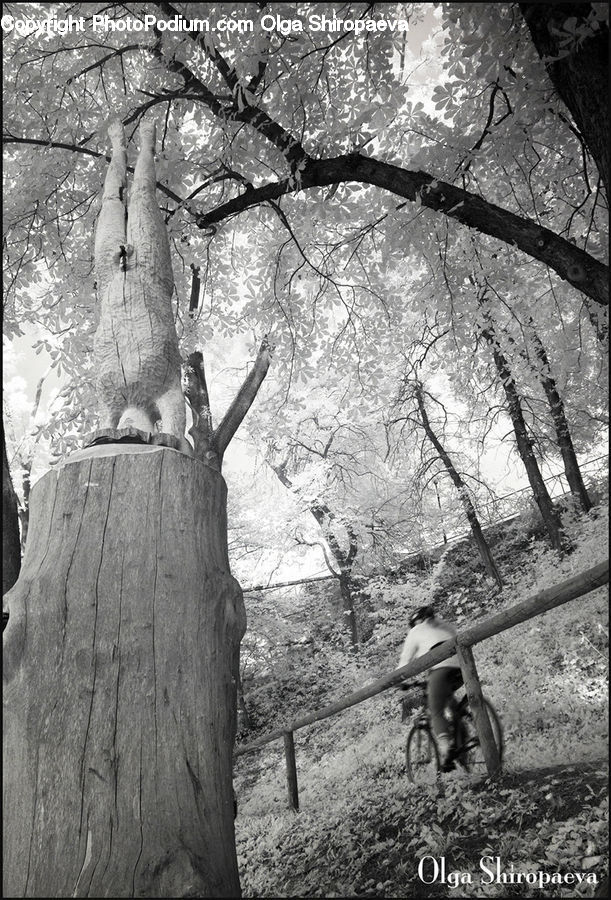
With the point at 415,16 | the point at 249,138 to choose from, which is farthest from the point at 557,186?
the point at 249,138

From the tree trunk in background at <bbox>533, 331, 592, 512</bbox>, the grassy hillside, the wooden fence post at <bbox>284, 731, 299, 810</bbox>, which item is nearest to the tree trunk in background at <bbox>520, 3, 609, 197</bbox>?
the grassy hillside

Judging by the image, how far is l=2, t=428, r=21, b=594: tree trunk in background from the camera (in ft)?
10.9

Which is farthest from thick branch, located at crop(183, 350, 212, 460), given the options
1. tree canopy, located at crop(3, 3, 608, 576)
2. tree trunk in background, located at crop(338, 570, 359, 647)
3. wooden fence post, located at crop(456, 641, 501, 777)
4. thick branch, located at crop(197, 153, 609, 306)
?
tree trunk in background, located at crop(338, 570, 359, 647)

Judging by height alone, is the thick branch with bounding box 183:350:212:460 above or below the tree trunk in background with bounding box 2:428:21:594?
above

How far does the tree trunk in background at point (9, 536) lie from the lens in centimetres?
332

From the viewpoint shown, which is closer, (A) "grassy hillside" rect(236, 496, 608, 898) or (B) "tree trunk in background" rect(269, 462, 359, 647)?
(A) "grassy hillside" rect(236, 496, 608, 898)

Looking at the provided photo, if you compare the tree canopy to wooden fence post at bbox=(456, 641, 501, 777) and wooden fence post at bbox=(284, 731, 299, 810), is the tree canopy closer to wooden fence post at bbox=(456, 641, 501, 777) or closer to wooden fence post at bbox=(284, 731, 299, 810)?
wooden fence post at bbox=(456, 641, 501, 777)

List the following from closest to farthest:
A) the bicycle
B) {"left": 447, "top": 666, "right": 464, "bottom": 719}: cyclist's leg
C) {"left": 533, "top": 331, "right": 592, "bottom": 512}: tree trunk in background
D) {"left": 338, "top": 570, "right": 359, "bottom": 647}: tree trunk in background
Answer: the bicycle, {"left": 447, "top": 666, "right": 464, "bottom": 719}: cyclist's leg, {"left": 533, "top": 331, "right": 592, "bottom": 512}: tree trunk in background, {"left": 338, "top": 570, "right": 359, "bottom": 647}: tree trunk in background

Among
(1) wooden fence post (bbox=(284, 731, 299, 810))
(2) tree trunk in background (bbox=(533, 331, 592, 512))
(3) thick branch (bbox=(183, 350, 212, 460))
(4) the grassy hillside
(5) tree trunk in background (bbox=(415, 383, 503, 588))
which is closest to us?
(4) the grassy hillside

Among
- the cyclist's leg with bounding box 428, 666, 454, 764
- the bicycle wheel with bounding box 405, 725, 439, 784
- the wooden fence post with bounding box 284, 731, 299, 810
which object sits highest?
the cyclist's leg with bounding box 428, 666, 454, 764

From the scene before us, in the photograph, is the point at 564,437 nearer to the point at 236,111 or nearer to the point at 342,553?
the point at 342,553

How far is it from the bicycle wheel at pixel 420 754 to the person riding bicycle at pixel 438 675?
0.31 m

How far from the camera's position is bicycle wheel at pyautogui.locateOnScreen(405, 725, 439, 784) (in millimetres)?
4600

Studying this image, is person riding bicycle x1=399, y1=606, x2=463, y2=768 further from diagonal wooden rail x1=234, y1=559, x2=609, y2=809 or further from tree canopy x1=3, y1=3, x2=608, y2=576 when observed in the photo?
tree canopy x1=3, y1=3, x2=608, y2=576
